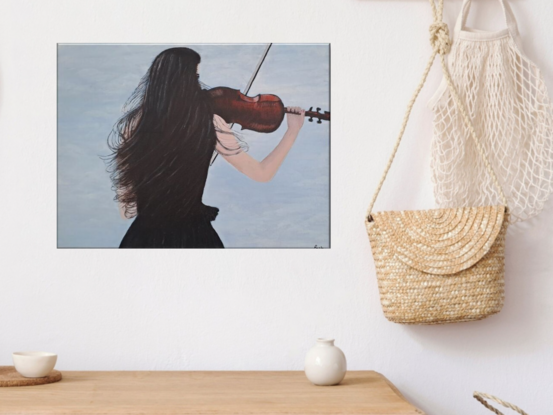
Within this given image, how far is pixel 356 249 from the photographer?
5.17 ft

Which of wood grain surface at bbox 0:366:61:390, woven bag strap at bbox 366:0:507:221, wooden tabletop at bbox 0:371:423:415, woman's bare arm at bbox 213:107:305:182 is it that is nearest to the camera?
wooden tabletop at bbox 0:371:423:415

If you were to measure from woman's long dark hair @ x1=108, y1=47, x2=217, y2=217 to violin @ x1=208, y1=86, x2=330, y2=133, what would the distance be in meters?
0.03

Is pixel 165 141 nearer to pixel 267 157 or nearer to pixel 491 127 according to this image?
pixel 267 157

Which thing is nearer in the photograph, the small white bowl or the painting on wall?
the small white bowl

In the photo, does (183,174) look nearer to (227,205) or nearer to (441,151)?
(227,205)

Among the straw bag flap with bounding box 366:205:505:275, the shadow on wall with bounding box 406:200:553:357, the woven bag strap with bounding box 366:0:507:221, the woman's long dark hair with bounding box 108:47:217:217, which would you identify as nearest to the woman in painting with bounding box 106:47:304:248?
the woman's long dark hair with bounding box 108:47:217:217

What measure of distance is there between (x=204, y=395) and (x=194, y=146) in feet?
2.10

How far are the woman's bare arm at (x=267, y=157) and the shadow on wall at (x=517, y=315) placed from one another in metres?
0.55

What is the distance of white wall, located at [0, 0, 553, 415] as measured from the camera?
1565 millimetres

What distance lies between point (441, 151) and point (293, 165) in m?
0.38

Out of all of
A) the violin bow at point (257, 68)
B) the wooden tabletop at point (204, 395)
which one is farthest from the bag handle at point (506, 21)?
the wooden tabletop at point (204, 395)

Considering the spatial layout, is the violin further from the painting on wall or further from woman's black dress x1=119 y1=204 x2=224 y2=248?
woman's black dress x1=119 y1=204 x2=224 y2=248

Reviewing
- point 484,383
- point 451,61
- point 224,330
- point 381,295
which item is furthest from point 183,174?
point 484,383

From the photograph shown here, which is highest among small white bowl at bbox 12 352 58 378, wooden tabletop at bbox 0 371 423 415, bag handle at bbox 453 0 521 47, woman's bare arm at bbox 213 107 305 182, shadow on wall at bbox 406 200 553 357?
bag handle at bbox 453 0 521 47
